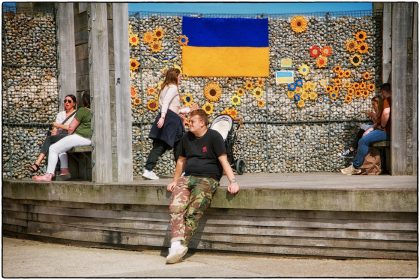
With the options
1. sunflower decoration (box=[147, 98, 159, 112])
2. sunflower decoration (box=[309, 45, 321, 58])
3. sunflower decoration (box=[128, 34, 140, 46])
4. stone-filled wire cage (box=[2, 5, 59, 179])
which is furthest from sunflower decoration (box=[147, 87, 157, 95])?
sunflower decoration (box=[309, 45, 321, 58])

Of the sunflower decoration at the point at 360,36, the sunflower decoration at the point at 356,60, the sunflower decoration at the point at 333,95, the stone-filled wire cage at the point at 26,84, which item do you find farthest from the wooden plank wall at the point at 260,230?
the sunflower decoration at the point at 360,36

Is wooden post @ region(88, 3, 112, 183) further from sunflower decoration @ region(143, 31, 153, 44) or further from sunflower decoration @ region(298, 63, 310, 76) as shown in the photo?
sunflower decoration @ region(298, 63, 310, 76)

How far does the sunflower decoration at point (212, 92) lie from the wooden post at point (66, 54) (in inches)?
134

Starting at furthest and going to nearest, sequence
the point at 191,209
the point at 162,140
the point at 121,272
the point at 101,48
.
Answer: the point at 162,140 < the point at 101,48 < the point at 191,209 < the point at 121,272

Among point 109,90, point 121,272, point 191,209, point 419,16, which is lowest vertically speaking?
point 121,272

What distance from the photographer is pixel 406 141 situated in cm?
1012

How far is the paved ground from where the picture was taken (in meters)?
6.33

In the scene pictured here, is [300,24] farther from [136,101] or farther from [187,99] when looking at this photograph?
[136,101]

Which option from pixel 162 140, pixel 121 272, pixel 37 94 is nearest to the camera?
pixel 121 272

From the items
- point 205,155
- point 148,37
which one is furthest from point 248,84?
point 205,155

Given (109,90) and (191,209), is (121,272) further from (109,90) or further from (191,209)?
(109,90)

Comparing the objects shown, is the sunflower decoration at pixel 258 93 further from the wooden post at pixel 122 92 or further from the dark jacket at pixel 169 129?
the wooden post at pixel 122 92

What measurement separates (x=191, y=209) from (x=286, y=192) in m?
0.89

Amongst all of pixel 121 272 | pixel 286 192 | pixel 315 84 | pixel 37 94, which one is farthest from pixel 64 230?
pixel 315 84
